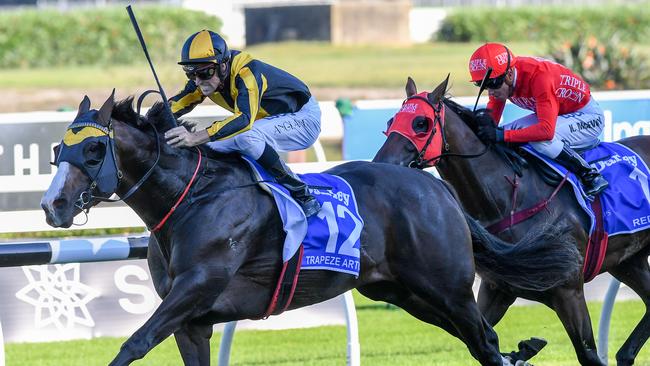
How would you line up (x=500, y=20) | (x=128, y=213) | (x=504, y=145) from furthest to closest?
(x=500, y=20) → (x=128, y=213) → (x=504, y=145)

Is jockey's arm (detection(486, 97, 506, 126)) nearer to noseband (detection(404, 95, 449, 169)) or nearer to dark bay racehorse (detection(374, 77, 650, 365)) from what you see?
dark bay racehorse (detection(374, 77, 650, 365))

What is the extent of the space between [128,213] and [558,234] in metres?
2.65

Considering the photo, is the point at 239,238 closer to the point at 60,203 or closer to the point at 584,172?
the point at 60,203

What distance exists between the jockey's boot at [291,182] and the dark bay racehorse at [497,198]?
0.79m

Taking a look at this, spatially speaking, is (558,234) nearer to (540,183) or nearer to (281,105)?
(540,183)

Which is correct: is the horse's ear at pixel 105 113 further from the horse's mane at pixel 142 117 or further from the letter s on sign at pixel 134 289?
the letter s on sign at pixel 134 289

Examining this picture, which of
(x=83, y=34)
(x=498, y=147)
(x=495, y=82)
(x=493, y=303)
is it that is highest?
→ (x=495, y=82)

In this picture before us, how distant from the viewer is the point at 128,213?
698cm

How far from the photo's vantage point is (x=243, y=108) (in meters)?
4.86

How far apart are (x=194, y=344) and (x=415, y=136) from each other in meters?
1.52

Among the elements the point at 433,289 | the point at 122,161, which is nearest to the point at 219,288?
the point at 122,161

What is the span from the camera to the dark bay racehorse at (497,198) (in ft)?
18.8

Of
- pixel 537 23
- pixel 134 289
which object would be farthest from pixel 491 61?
pixel 537 23

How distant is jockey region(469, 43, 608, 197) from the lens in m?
5.90
